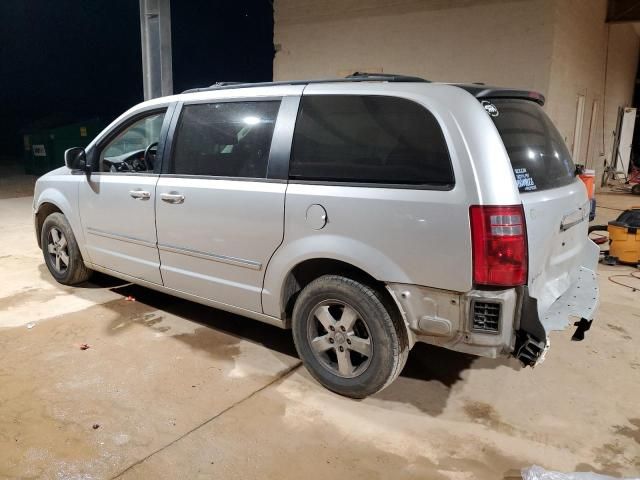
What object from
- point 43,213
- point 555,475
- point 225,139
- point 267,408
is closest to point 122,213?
point 225,139

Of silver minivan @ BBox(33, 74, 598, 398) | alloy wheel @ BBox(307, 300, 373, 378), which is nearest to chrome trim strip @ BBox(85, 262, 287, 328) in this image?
silver minivan @ BBox(33, 74, 598, 398)

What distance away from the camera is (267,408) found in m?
3.00

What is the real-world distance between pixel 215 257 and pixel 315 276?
30.3 inches

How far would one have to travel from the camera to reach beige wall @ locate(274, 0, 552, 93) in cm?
864

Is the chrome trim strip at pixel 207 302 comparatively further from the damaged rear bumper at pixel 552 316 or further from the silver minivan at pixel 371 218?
the damaged rear bumper at pixel 552 316

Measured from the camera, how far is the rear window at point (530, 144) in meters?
2.71

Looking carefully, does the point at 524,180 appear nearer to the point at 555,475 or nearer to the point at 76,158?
the point at 555,475

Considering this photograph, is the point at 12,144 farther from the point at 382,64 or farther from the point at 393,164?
the point at 393,164

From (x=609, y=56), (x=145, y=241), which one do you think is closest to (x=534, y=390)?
(x=145, y=241)

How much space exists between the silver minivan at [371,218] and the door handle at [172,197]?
0.02m

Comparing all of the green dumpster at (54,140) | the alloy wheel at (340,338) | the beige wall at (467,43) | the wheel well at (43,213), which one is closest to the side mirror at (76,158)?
the wheel well at (43,213)

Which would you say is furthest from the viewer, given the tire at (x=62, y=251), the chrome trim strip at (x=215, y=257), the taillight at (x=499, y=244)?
the tire at (x=62, y=251)

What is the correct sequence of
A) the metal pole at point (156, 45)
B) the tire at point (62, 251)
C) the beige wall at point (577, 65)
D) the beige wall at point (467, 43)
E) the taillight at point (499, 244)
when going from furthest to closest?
the beige wall at point (577, 65) < the beige wall at point (467, 43) < the metal pole at point (156, 45) < the tire at point (62, 251) < the taillight at point (499, 244)

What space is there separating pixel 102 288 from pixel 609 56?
14.0 metres
